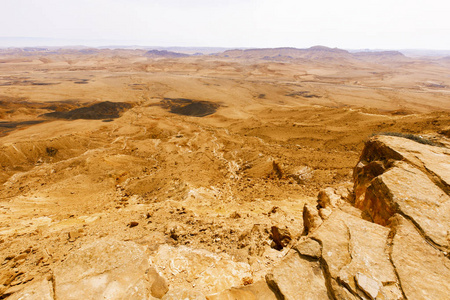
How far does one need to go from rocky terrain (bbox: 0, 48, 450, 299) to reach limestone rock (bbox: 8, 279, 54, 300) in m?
0.02

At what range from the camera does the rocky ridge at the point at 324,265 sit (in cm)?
326

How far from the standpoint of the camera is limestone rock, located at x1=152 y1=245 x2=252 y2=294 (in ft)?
13.1

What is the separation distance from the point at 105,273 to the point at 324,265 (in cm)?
413

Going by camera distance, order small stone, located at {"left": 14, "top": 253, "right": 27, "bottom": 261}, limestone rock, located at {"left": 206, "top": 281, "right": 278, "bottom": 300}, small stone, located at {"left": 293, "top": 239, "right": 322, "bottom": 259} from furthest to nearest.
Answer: small stone, located at {"left": 14, "top": 253, "right": 27, "bottom": 261}
small stone, located at {"left": 293, "top": 239, "right": 322, "bottom": 259}
limestone rock, located at {"left": 206, "top": 281, "right": 278, "bottom": 300}

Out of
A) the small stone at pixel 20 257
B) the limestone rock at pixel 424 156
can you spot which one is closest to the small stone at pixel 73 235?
the small stone at pixel 20 257

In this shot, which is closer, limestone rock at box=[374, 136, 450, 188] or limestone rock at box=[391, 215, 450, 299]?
limestone rock at box=[391, 215, 450, 299]

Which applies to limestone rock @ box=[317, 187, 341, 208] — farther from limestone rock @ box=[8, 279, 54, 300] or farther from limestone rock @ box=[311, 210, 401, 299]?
limestone rock @ box=[8, 279, 54, 300]

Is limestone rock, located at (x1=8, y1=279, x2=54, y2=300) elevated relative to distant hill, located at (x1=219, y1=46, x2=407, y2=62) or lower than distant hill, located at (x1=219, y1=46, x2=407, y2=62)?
lower

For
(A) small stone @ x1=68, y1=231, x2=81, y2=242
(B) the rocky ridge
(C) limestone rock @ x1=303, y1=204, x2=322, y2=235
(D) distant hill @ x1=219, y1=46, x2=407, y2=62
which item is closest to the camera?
(B) the rocky ridge

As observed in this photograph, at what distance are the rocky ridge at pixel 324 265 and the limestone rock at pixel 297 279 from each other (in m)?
0.02

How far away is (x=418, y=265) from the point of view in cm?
338

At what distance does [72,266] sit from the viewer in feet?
13.8

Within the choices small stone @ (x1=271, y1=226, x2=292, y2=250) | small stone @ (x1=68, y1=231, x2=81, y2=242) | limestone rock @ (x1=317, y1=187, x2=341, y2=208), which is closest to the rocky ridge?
small stone @ (x1=271, y1=226, x2=292, y2=250)

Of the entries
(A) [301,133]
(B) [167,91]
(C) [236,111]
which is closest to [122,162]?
(A) [301,133]
